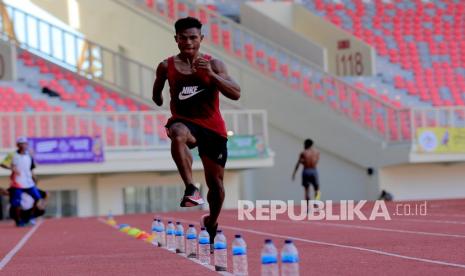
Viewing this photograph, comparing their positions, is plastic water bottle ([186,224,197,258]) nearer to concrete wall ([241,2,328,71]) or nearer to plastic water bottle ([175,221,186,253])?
plastic water bottle ([175,221,186,253])

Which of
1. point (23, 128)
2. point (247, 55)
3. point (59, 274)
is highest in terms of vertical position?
point (247, 55)

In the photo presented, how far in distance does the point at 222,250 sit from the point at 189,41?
2.02 metres

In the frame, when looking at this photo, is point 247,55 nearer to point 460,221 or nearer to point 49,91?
point 49,91

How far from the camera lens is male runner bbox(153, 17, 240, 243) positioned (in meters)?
9.05

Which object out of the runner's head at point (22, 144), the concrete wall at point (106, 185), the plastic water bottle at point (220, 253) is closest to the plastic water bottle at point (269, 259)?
the plastic water bottle at point (220, 253)

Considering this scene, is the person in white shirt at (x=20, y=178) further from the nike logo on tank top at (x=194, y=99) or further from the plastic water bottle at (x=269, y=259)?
the plastic water bottle at (x=269, y=259)

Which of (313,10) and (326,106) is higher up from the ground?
(313,10)

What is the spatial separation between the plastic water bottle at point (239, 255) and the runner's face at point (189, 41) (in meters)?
2.35

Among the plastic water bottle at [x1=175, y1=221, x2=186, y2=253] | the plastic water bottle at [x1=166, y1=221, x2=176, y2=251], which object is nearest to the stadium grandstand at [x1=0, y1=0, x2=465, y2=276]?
the plastic water bottle at [x1=166, y1=221, x2=176, y2=251]

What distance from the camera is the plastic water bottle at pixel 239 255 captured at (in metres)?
7.03

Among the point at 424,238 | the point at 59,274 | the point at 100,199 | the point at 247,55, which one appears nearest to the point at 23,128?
the point at 100,199

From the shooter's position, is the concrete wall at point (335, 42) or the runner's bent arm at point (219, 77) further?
the concrete wall at point (335, 42)

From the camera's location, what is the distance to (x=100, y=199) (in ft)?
97.0

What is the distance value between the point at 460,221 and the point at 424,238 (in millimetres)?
3917
